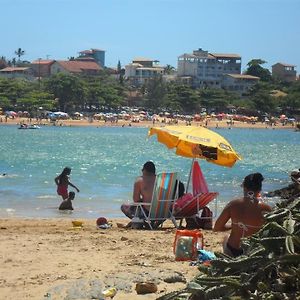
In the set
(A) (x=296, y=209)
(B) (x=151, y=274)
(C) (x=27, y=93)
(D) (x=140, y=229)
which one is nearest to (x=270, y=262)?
(A) (x=296, y=209)

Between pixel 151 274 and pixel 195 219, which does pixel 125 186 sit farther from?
pixel 151 274

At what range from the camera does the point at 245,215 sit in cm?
614

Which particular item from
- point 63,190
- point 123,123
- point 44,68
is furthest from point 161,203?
point 44,68

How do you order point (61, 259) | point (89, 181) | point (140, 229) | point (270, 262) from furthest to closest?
point (89, 181) → point (140, 229) → point (61, 259) → point (270, 262)

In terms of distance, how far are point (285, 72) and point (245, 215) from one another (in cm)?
14185

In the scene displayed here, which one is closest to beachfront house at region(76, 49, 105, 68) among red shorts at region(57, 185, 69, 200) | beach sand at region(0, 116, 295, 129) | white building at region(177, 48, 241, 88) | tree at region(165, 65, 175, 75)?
tree at region(165, 65, 175, 75)

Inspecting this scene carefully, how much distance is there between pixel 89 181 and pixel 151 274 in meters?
18.4

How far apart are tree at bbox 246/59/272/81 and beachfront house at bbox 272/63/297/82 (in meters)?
6.68

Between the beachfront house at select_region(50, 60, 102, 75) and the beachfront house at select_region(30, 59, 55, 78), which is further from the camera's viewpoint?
the beachfront house at select_region(30, 59, 55, 78)

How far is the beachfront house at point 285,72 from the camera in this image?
143 meters

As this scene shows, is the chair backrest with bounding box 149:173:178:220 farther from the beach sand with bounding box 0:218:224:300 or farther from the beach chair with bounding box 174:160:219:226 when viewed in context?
the beach sand with bounding box 0:218:224:300

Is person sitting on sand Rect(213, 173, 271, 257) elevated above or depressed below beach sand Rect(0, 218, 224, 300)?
above

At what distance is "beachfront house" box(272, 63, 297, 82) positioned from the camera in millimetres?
143125

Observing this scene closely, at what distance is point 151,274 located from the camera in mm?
5969
